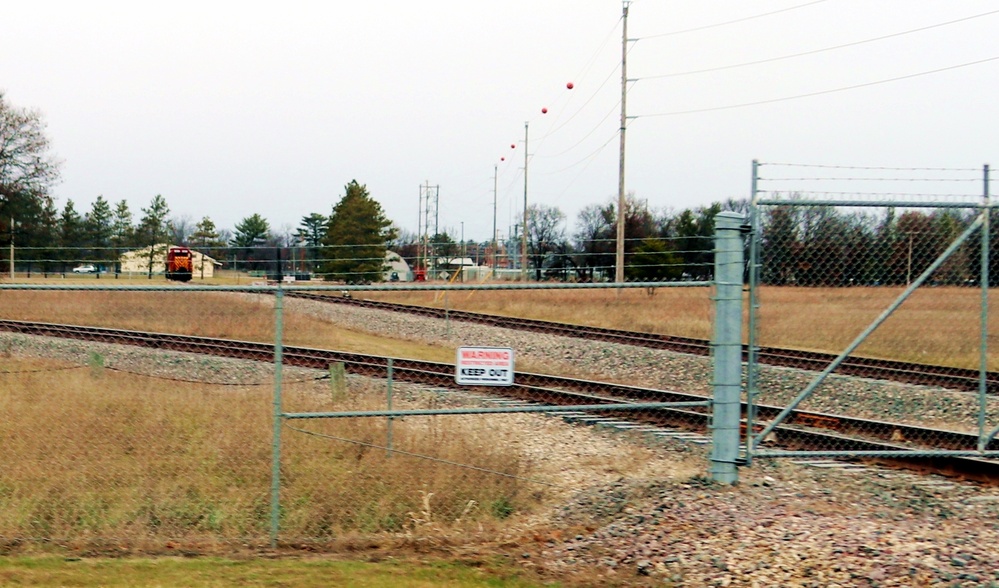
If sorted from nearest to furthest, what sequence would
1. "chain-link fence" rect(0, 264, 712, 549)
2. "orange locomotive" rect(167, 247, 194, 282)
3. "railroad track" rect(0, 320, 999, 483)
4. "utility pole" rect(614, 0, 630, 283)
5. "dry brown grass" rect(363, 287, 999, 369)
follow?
1. "chain-link fence" rect(0, 264, 712, 549)
2. "dry brown grass" rect(363, 287, 999, 369)
3. "railroad track" rect(0, 320, 999, 483)
4. "utility pole" rect(614, 0, 630, 283)
5. "orange locomotive" rect(167, 247, 194, 282)

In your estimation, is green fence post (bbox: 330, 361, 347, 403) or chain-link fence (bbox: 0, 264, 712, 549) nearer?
chain-link fence (bbox: 0, 264, 712, 549)

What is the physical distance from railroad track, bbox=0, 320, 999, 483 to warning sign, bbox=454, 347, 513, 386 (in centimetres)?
74

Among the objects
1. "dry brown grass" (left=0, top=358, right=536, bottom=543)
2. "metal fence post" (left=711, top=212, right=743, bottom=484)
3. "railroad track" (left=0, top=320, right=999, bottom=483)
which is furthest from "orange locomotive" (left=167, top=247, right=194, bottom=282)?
"metal fence post" (left=711, top=212, right=743, bottom=484)

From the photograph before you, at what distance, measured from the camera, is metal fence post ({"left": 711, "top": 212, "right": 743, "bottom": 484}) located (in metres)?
7.15

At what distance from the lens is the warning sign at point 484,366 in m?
6.76

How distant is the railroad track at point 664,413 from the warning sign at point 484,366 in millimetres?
744

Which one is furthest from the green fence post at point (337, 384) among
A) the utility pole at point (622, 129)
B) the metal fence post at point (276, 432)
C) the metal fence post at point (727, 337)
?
the utility pole at point (622, 129)

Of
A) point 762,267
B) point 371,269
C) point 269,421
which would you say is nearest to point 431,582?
point 269,421

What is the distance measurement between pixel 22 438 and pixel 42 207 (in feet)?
155

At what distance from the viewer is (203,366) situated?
7969mm

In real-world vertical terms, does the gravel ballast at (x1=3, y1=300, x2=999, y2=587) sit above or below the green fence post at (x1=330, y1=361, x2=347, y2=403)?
below

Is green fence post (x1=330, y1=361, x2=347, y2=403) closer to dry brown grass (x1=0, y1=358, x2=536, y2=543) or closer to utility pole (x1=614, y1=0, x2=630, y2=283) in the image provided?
dry brown grass (x1=0, y1=358, x2=536, y2=543)

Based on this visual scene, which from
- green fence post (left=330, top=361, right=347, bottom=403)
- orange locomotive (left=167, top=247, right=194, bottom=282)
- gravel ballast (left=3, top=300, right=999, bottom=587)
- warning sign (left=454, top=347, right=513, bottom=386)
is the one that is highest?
orange locomotive (left=167, top=247, right=194, bottom=282)

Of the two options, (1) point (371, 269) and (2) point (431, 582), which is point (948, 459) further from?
(1) point (371, 269)
